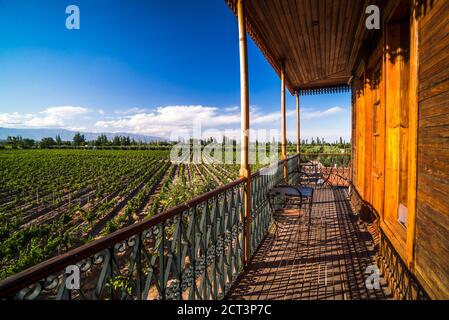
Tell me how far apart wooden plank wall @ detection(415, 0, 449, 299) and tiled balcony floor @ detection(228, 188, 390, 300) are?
0.86 meters

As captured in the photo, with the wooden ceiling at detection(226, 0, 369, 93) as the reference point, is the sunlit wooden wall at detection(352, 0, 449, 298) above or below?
below

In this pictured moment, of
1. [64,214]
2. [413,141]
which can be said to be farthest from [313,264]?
[64,214]

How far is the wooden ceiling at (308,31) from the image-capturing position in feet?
9.85

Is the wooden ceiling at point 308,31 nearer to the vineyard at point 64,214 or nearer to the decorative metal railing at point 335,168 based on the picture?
the decorative metal railing at point 335,168

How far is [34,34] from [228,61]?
12.5 m

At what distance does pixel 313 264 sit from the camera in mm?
2602

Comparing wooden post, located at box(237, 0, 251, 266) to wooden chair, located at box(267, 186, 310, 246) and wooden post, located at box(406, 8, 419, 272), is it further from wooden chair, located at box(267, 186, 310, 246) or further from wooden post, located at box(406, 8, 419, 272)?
wooden post, located at box(406, 8, 419, 272)

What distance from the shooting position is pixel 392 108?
2.26 m

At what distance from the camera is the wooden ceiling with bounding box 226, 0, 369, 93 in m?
3.00

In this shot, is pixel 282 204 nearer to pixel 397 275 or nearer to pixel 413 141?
pixel 397 275

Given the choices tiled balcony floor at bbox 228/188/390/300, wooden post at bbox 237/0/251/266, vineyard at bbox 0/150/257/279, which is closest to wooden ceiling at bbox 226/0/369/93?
wooden post at bbox 237/0/251/266

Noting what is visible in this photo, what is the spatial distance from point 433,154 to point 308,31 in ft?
10.3

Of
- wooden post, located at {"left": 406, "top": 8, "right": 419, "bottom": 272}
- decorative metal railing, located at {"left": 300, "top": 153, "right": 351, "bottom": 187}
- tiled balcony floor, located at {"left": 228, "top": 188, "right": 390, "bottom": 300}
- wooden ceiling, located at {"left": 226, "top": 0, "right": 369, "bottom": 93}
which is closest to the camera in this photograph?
wooden post, located at {"left": 406, "top": 8, "right": 419, "bottom": 272}
